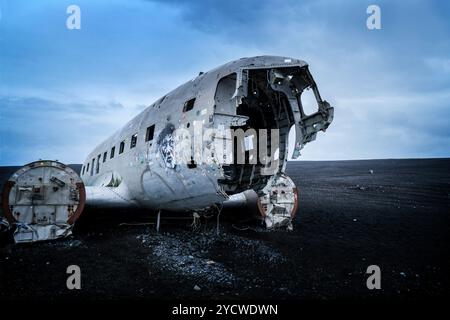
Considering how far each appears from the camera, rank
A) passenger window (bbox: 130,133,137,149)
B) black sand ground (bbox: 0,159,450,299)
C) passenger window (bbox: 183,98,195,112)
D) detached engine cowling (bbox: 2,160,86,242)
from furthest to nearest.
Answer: passenger window (bbox: 130,133,137,149) → detached engine cowling (bbox: 2,160,86,242) → passenger window (bbox: 183,98,195,112) → black sand ground (bbox: 0,159,450,299)

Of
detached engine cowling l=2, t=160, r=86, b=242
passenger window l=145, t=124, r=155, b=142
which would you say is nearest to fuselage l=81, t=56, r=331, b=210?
passenger window l=145, t=124, r=155, b=142

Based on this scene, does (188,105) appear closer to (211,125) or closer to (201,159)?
(211,125)

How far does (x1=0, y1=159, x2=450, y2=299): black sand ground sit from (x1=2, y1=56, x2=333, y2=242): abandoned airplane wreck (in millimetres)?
863

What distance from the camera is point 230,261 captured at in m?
6.04

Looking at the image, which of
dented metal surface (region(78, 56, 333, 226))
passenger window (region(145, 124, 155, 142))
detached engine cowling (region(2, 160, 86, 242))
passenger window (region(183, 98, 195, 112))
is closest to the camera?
dented metal surface (region(78, 56, 333, 226))

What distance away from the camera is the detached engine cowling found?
6855mm

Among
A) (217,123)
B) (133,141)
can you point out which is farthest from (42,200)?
(217,123)

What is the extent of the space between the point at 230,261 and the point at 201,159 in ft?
7.90

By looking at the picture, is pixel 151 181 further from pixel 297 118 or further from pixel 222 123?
pixel 297 118

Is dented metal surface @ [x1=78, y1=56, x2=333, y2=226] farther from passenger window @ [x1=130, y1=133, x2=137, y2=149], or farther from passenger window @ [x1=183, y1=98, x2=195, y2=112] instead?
passenger window @ [x1=130, y1=133, x2=137, y2=149]

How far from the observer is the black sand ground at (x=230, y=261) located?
456 centimetres

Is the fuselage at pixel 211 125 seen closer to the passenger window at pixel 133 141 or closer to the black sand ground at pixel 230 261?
the passenger window at pixel 133 141
